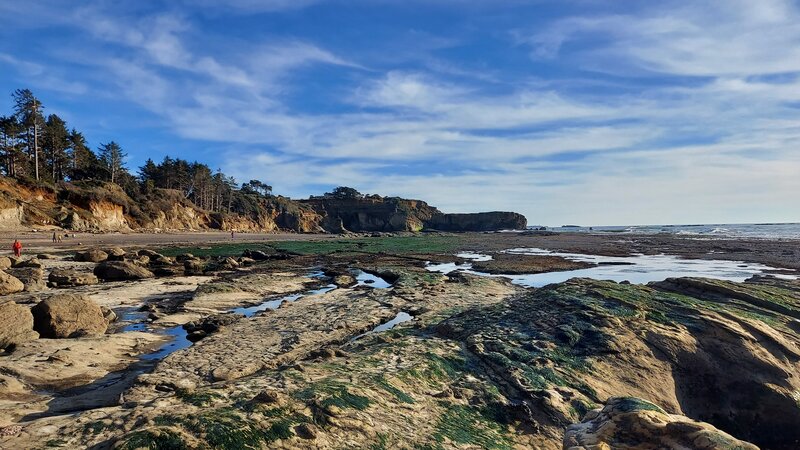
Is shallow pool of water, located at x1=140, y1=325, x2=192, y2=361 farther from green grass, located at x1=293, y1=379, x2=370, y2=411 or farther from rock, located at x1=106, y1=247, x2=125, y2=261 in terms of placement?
rock, located at x1=106, y1=247, x2=125, y2=261

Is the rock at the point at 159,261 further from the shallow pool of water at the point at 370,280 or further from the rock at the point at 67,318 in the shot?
the rock at the point at 67,318

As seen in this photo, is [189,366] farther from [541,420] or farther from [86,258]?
[86,258]

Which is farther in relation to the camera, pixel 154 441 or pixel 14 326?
pixel 14 326

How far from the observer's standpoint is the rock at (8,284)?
18312 mm

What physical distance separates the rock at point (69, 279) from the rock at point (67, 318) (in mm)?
10621

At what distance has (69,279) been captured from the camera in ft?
71.7

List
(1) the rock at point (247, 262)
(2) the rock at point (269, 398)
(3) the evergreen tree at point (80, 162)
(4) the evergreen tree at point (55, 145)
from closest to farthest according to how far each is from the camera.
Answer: (2) the rock at point (269, 398) → (1) the rock at point (247, 262) → (4) the evergreen tree at point (55, 145) → (3) the evergreen tree at point (80, 162)

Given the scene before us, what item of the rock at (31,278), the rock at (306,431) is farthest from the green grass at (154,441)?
the rock at (31,278)

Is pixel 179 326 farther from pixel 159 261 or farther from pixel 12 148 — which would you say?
pixel 12 148

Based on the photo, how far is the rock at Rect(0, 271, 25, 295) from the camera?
1831 cm

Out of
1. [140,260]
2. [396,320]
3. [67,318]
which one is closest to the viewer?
[67,318]

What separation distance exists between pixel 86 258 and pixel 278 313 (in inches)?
895

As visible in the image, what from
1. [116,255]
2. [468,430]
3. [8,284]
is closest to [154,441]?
[468,430]

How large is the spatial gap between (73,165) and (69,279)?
217ft
